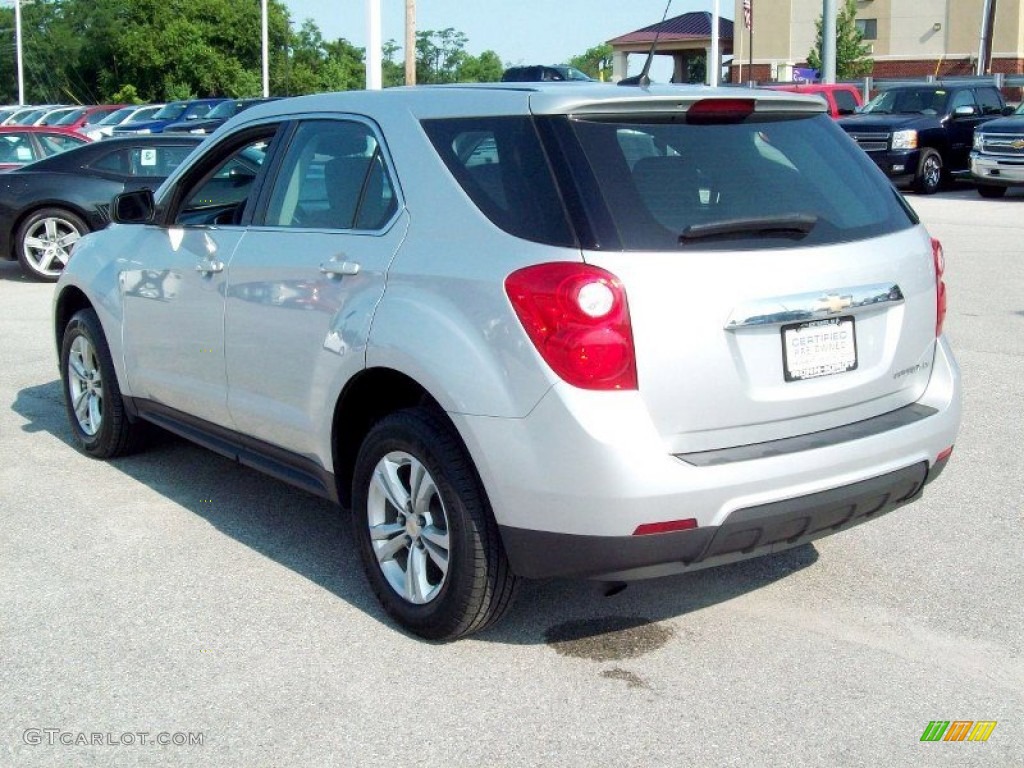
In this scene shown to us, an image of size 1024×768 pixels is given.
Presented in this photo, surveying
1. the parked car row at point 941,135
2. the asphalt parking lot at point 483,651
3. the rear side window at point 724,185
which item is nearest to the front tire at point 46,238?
the asphalt parking lot at point 483,651

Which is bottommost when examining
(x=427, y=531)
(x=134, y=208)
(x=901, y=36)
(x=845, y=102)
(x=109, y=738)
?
(x=109, y=738)

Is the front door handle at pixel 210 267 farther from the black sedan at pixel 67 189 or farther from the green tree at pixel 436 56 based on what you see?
the green tree at pixel 436 56

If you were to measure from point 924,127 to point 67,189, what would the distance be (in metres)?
14.7

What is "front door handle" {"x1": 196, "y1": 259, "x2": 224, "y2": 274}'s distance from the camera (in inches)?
202

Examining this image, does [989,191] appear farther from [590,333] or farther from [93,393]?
[590,333]

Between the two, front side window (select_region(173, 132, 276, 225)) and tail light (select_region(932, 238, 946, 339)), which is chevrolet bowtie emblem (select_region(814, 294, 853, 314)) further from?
front side window (select_region(173, 132, 276, 225))

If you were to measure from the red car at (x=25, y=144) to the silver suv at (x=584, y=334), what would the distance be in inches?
518

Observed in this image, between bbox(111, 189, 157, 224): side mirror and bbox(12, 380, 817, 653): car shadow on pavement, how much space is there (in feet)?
4.16

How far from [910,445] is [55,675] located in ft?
9.26

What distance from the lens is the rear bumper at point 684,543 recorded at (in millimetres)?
3715

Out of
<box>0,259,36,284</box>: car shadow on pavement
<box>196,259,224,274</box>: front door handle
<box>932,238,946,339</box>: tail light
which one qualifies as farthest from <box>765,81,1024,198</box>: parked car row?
<box>196,259,224,274</box>: front door handle

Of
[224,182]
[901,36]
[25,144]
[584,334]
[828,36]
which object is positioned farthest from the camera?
[901,36]

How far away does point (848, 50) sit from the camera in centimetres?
6228

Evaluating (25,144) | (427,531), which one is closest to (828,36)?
(25,144)
